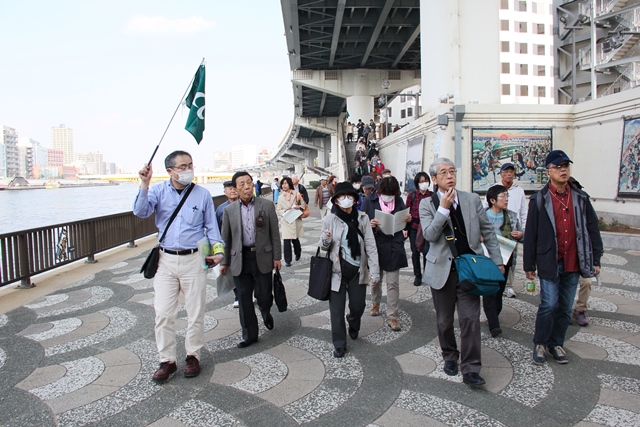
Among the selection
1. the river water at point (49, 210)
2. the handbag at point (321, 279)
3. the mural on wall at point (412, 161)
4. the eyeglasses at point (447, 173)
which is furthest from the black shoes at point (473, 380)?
the mural on wall at point (412, 161)

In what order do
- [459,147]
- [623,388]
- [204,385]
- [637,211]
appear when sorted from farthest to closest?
[459,147] < [637,211] < [204,385] < [623,388]

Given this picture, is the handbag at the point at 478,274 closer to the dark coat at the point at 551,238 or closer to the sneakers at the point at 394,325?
the dark coat at the point at 551,238

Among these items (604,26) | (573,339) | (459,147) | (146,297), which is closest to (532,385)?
(573,339)

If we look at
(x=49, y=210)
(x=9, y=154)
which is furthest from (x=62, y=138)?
(x=49, y=210)

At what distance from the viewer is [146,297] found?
23.6 feet

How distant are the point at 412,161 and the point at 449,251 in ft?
46.6

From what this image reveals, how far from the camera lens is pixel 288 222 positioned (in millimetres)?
9258

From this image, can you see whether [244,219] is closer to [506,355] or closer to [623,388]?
[506,355]

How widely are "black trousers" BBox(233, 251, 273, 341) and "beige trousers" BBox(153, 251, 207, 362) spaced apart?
0.74 metres

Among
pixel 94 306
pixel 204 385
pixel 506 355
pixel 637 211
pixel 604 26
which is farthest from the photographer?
pixel 604 26

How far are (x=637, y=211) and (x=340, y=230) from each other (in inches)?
399

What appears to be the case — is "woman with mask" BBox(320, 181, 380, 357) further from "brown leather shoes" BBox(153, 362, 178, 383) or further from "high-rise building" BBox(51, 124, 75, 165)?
"high-rise building" BBox(51, 124, 75, 165)

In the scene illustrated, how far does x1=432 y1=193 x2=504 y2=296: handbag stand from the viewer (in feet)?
12.3

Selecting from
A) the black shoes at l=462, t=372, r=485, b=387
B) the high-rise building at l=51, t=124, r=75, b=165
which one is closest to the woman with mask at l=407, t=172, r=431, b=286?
the black shoes at l=462, t=372, r=485, b=387
